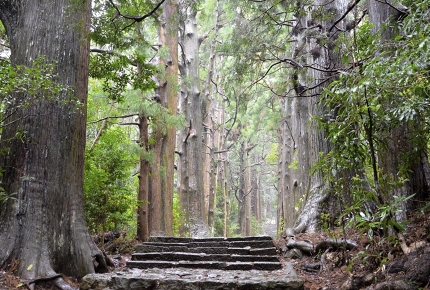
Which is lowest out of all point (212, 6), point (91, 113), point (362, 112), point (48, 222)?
point (48, 222)

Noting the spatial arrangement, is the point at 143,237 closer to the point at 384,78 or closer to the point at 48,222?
the point at 48,222

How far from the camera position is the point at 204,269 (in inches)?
235

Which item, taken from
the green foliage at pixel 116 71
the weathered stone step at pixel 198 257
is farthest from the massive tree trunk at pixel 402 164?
the green foliage at pixel 116 71

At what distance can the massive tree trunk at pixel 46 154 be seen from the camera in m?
4.96

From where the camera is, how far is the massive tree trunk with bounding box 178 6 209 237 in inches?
544

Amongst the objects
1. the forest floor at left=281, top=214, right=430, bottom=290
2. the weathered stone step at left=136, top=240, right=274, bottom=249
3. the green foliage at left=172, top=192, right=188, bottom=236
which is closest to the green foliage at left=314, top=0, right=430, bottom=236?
the forest floor at left=281, top=214, right=430, bottom=290

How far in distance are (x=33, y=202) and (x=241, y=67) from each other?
4.72m

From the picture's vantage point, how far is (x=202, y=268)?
6086 millimetres

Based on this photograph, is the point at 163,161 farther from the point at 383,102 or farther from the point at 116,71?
the point at 383,102

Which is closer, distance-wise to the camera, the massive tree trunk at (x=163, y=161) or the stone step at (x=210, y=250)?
the stone step at (x=210, y=250)

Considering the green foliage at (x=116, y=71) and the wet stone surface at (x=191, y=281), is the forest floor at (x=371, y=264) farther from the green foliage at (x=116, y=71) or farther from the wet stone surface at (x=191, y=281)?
the green foliage at (x=116, y=71)

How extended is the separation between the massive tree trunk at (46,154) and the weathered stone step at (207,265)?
3.07 feet

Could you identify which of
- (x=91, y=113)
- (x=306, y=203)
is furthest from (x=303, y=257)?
(x=91, y=113)

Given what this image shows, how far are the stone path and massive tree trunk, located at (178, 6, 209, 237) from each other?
628 cm
